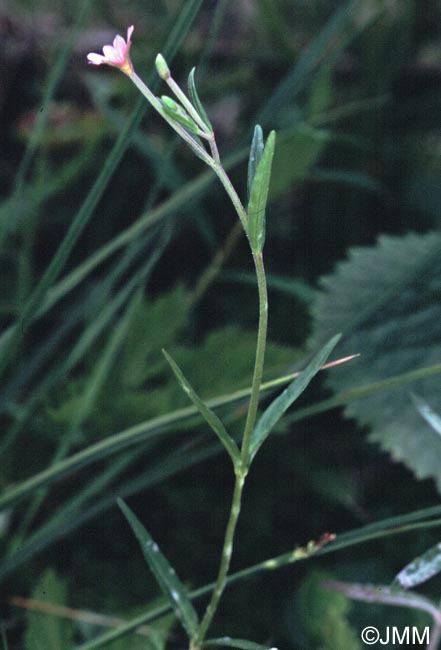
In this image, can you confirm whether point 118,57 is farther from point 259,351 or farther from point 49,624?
point 49,624

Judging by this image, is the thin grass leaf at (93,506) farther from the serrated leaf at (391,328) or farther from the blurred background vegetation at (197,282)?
the serrated leaf at (391,328)

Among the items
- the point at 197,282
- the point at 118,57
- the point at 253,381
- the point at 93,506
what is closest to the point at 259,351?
the point at 253,381

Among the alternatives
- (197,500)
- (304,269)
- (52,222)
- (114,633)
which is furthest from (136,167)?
(114,633)

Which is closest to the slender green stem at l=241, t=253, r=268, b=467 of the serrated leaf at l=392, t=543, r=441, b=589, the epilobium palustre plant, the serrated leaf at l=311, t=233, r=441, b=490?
the epilobium palustre plant

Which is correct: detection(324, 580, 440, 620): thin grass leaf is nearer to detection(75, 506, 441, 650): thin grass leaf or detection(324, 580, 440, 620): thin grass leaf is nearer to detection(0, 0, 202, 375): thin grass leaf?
detection(75, 506, 441, 650): thin grass leaf

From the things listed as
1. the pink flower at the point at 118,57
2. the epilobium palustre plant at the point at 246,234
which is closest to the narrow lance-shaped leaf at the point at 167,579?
the epilobium palustre plant at the point at 246,234
